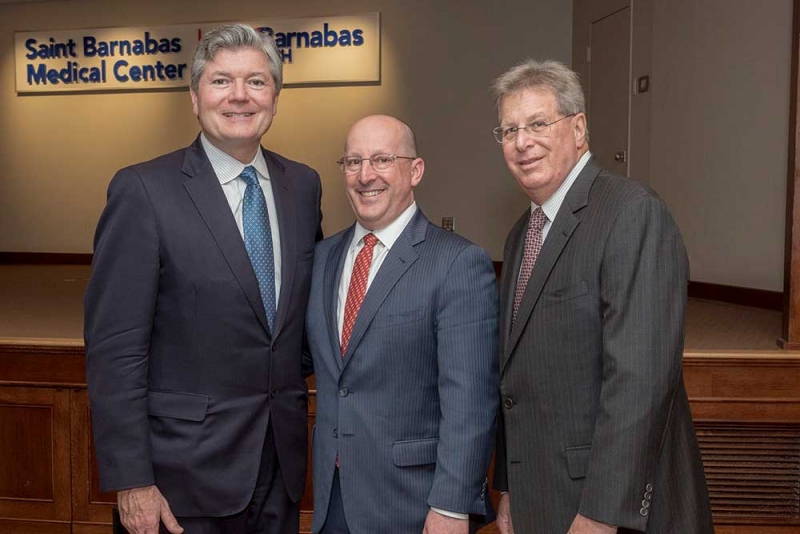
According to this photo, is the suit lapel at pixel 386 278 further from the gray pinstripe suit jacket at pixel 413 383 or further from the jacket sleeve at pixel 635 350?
the jacket sleeve at pixel 635 350

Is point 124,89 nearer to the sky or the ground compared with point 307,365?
nearer to the sky

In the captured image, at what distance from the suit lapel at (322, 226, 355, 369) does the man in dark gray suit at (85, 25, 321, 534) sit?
7 centimetres

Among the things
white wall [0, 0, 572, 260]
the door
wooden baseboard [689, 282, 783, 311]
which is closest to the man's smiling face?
wooden baseboard [689, 282, 783, 311]

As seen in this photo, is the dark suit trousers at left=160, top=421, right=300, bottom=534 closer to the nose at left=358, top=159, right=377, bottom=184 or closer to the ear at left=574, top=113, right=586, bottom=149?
the nose at left=358, top=159, right=377, bottom=184

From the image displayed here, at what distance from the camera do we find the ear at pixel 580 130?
6.05 ft

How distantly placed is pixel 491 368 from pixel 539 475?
0.28 metres

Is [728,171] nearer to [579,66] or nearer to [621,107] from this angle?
[621,107]

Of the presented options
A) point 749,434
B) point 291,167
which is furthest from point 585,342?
point 749,434

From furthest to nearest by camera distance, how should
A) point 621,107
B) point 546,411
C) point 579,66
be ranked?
point 579,66
point 621,107
point 546,411

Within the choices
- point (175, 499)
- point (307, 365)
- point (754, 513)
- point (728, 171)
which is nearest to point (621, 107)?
point (728, 171)

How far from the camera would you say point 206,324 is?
1965 millimetres

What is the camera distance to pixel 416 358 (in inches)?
76.2

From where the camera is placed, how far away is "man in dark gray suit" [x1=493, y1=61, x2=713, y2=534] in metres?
1.65

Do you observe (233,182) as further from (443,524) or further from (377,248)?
(443,524)
